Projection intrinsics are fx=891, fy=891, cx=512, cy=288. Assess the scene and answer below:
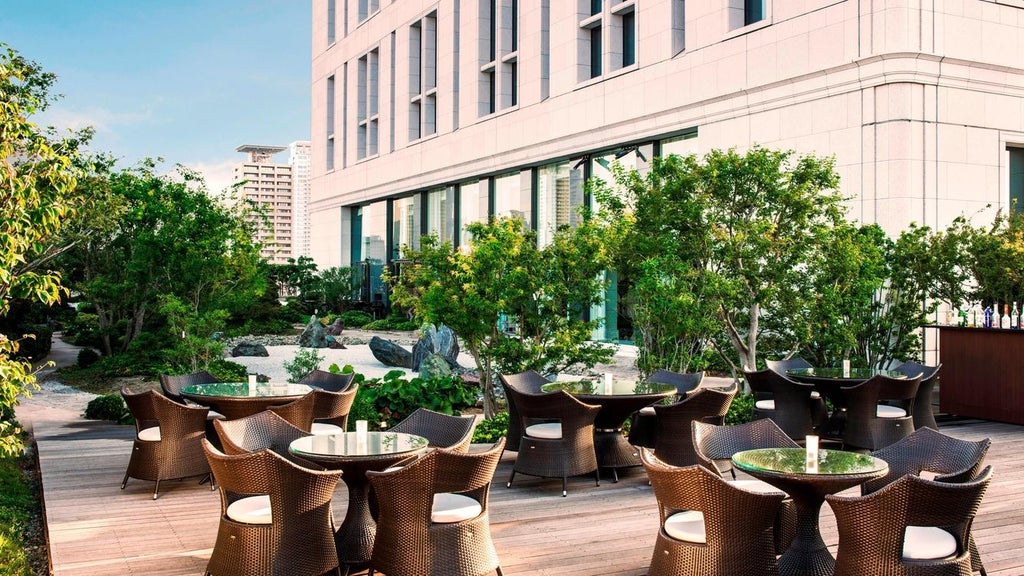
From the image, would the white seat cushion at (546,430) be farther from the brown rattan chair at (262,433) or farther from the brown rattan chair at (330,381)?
the brown rattan chair at (262,433)

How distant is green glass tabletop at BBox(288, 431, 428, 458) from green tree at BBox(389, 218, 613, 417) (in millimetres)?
5049

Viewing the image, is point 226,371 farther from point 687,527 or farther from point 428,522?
point 687,527

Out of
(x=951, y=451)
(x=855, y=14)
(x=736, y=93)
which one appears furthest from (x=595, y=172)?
(x=951, y=451)

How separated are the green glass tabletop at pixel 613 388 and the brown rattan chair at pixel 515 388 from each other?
0.32 metres

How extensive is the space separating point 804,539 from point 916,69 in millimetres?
13191

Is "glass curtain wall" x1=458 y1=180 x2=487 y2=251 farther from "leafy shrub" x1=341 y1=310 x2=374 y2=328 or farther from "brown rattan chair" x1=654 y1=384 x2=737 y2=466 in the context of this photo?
"brown rattan chair" x1=654 y1=384 x2=737 y2=466

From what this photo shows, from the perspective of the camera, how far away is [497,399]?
45.3 ft

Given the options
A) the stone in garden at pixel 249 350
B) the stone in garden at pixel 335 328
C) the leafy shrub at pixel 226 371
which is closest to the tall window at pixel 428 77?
the stone in garden at pixel 335 328

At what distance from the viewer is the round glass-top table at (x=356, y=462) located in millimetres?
5816

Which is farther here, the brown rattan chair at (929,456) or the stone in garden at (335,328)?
the stone in garden at (335,328)

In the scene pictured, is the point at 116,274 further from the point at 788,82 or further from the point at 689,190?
the point at 788,82

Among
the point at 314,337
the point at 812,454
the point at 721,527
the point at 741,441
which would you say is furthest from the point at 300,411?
the point at 314,337

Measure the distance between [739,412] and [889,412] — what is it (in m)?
2.20

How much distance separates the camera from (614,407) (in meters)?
8.87
